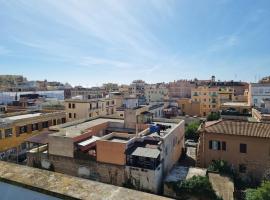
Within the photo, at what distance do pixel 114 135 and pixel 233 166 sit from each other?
45.0ft

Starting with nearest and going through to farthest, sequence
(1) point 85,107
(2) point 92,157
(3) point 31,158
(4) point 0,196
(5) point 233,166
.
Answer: (4) point 0,196
(2) point 92,157
(3) point 31,158
(5) point 233,166
(1) point 85,107

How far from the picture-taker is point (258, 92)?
48906 mm

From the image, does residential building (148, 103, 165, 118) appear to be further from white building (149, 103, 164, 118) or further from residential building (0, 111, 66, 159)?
residential building (0, 111, 66, 159)

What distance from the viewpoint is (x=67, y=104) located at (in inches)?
1743

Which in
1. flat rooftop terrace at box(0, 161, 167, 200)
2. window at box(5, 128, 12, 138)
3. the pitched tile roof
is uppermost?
flat rooftop terrace at box(0, 161, 167, 200)

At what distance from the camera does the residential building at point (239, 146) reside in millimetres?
25016

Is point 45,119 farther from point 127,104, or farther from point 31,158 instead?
point 127,104

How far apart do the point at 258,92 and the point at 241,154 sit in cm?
2821

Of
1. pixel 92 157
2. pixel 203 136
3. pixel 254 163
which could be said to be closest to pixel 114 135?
pixel 92 157

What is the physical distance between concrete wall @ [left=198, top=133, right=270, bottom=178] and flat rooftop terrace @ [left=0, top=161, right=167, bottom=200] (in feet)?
83.2

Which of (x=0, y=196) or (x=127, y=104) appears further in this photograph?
(x=127, y=104)

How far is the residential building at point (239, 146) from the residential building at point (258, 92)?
24206 millimetres

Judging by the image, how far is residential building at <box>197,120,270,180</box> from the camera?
25.0 meters

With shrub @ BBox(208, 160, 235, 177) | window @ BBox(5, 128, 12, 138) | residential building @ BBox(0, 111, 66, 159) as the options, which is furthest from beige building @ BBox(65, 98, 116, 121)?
shrub @ BBox(208, 160, 235, 177)
